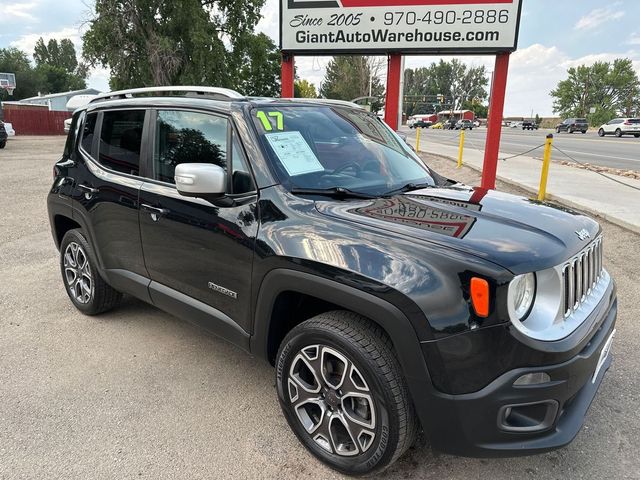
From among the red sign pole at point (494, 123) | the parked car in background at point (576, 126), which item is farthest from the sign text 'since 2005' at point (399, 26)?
the parked car in background at point (576, 126)

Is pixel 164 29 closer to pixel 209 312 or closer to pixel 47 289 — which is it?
pixel 47 289

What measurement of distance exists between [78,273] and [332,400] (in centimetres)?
286

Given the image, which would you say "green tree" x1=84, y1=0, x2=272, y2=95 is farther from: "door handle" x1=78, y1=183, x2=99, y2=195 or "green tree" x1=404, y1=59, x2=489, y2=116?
"green tree" x1=404, y1=59, x2=489, y2=116

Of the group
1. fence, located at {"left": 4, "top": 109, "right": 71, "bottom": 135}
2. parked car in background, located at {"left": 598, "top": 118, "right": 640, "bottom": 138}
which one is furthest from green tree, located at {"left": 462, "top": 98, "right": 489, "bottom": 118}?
fence, located at {"left": 4, "top": 109, "right": 71, "bottom": 135}

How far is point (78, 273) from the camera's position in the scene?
13.7ft

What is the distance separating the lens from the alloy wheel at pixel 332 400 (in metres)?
2.23

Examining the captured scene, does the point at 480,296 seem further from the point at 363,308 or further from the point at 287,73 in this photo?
the point at 287,73

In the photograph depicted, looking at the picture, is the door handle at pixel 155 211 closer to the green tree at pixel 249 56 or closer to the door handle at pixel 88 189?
the door handle at pixel 88 189

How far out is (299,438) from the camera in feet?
Answer: 8.28

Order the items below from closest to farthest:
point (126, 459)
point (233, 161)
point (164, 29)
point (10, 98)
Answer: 1. point (126, 459)
2. point (233, 161)
3. point (164, 29)
4. point (10, 98)

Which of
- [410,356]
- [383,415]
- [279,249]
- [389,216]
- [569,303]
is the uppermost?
[389,216]

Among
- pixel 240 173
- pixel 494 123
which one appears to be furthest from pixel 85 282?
pixel 494 123

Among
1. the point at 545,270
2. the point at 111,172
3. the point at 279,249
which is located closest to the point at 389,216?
the point at 279,249

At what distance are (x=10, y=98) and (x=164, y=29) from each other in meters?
70.5
